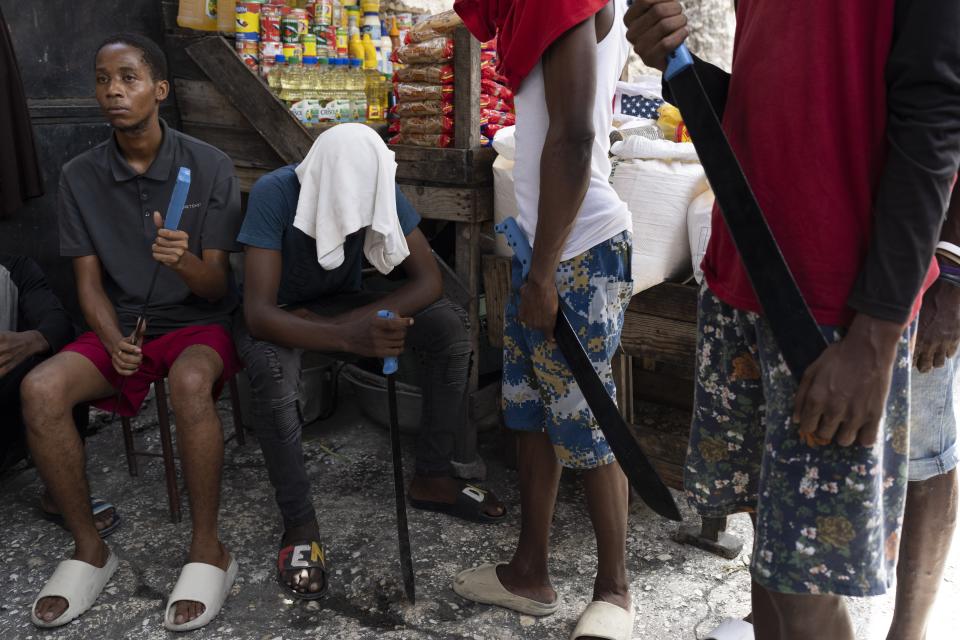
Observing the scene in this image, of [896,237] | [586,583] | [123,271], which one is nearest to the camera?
[896,237]

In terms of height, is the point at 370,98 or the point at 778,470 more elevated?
the point at 370,98

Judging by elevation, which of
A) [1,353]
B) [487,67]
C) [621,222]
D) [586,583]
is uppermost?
[487,67]

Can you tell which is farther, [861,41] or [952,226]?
[952,226]

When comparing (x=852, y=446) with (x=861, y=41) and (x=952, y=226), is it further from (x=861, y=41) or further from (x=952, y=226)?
(x=861, y=41)

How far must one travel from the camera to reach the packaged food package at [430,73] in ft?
10.9

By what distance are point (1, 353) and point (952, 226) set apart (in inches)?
113

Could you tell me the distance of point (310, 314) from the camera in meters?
3.01

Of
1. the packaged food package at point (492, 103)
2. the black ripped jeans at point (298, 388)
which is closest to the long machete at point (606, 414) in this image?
the black ripped jeans at point (298, 388)

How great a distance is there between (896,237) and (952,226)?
1.07 ft

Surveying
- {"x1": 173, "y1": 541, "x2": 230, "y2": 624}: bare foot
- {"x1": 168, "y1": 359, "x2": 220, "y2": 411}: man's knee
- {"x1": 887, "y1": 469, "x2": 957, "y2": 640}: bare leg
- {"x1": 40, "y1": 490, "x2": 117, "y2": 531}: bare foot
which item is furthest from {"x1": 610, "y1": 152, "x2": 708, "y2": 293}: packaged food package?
{"x1": 40, "y1": 490, "x2": 117, "y2": 531}: bare foot

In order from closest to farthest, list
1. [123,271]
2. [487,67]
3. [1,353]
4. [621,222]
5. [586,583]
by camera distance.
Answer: [621,222], [586,583], [1,353], [123,271], [487,67]

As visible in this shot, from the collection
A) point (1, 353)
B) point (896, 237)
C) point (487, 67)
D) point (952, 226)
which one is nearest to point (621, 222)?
point (952, 226)

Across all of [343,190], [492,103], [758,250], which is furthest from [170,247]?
[758,250]

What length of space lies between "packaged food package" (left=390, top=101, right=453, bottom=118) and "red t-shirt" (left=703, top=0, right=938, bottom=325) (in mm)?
2064
